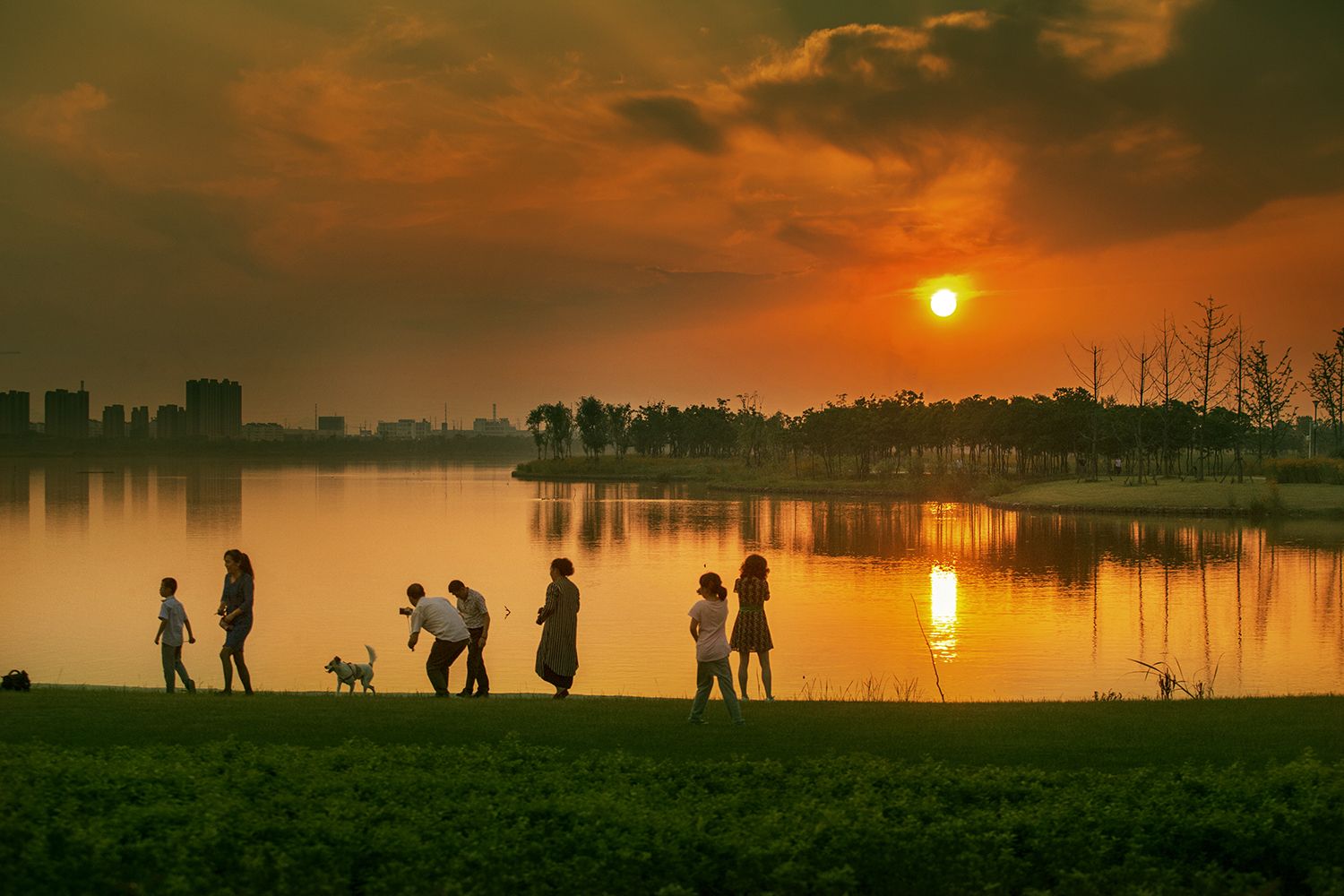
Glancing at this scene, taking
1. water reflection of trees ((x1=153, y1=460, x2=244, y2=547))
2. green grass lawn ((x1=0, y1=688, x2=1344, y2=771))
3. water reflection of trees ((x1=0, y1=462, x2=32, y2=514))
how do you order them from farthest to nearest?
water reflection of trees ((x1=0, y1=462, x2=32, y2=514)) < water reflection of trees ((x1=153, y1=460, x2=244, y2=547)) < green grass lawn ((x1=0, y1=688, x2=1344, y2=771))

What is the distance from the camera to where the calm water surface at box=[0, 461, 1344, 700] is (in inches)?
869

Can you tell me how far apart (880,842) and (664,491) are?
100399mm

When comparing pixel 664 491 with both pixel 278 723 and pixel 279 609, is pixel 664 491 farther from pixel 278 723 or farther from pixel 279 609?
pixel 278 723

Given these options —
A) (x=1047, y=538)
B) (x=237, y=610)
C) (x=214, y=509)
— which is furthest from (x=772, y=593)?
(x=214, y=509)

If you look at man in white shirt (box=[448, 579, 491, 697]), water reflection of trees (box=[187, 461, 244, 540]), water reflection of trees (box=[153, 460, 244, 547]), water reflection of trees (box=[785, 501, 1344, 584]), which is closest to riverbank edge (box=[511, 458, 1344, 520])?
water reflection of trees (box=[785, 501, 1344, 584])

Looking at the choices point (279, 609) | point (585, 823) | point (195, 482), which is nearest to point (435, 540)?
point (279, 609)

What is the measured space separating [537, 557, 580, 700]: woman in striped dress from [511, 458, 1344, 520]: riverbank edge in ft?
184

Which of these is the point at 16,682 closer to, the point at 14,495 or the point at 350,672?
the point at 350,672

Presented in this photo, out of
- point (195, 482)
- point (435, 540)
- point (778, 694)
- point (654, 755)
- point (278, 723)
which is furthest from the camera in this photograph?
point (195, 482)

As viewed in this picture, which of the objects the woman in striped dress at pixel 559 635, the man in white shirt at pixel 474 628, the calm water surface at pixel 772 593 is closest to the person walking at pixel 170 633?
the calm water surface at pixel 772 593

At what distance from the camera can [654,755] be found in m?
11.3

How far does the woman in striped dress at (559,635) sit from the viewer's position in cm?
1572

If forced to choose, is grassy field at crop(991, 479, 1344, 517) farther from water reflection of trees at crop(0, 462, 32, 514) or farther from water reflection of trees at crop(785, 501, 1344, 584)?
water reflection of trees at crop(0, 462, 32, 514)

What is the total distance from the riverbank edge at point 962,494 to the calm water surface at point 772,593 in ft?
11.9
